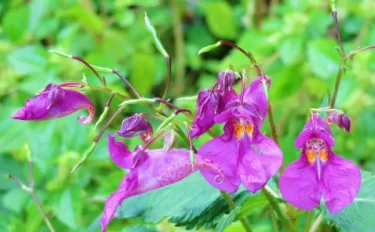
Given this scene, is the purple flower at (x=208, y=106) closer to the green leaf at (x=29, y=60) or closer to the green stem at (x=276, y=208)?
the green stem at (x=276, y=208)

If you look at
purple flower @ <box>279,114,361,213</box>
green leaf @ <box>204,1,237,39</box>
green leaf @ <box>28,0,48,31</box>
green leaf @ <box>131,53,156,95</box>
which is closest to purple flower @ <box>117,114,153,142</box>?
purple flower @ <box>279,114,361,213</box>

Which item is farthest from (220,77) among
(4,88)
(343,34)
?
(343,34)

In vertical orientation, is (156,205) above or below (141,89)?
above

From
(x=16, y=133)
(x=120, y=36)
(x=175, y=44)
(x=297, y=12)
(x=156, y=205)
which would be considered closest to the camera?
(x=156, y=205)

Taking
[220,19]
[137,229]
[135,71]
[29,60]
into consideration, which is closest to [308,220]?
[137,229]

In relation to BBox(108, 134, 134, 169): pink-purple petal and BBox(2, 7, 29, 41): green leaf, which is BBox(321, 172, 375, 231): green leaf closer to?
BBox(108, 134, 134, 169): pink-purple petal

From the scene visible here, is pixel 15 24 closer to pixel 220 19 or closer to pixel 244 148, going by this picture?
pixel 220 19

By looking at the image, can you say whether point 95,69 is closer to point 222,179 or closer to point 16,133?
point 222,179
